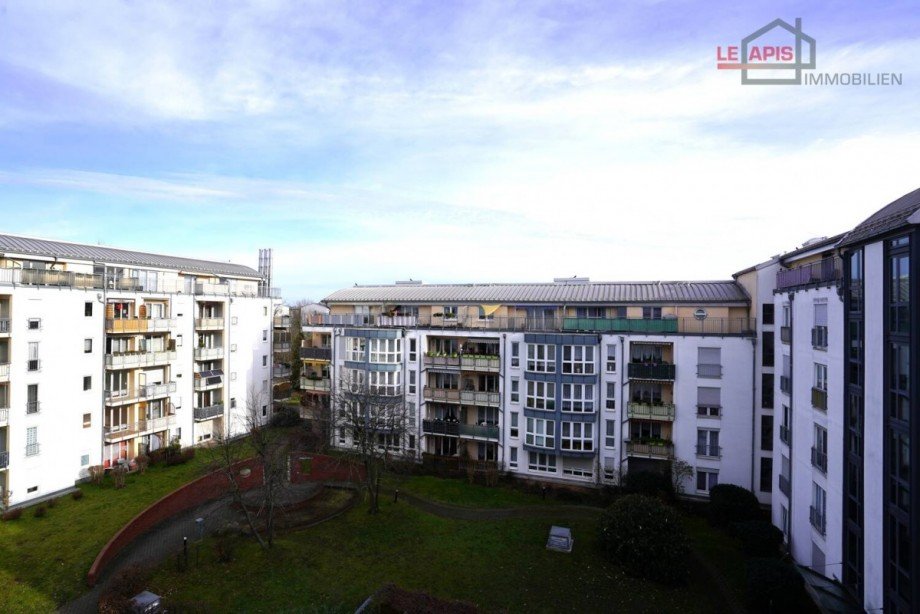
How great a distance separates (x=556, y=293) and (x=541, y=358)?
281 inches

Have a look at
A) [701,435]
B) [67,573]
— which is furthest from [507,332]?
[67,573]

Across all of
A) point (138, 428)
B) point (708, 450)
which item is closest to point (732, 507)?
point (708, 450)

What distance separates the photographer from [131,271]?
38.2m

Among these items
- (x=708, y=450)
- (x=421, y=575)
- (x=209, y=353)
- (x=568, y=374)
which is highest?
(x=209, y=353)

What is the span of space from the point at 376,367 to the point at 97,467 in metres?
20.1

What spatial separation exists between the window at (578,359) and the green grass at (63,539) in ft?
91.8

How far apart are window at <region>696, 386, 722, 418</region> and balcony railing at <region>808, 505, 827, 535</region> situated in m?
10.4

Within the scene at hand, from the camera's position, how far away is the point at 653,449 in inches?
1287

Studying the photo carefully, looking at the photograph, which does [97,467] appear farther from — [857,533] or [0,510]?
[857,533]

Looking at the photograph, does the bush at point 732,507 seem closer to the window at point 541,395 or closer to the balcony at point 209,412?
the window at point 541,395

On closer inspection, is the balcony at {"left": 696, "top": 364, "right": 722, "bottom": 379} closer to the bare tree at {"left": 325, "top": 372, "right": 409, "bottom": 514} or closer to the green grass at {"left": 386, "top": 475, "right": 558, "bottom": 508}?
the green grass at {"left": 386, "top": 475, "right": 558, "bottom": 508}

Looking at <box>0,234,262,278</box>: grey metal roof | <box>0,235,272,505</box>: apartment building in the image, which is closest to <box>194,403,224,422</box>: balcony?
<box>0,235,272,505</box>: apartment building

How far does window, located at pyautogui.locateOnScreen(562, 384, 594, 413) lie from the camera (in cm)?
3409

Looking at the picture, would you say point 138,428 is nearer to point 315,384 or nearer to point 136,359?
point 136,359
